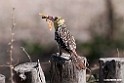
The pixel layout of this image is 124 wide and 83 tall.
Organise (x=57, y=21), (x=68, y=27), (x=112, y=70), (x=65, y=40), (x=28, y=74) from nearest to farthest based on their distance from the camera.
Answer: (x=28, y=74) → (x=112, y=70) → (x=65, y=40) → (x=57, y=21) → (x=68, y=27)

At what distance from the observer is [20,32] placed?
1002cm

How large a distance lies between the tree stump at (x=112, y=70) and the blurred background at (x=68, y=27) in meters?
4.35

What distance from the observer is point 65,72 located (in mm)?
4676

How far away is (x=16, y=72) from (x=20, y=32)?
5.74 m

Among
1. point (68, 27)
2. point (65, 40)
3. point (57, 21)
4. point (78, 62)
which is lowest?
point (78, 62)

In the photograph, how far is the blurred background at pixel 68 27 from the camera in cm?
946

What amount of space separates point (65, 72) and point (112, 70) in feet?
1.55

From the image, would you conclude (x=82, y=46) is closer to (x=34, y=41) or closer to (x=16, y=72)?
(x=34, y=41)

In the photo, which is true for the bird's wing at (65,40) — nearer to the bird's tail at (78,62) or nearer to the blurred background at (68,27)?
the bird's tail at (78,62)

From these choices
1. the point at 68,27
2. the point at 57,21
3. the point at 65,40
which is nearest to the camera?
the point at 65,40

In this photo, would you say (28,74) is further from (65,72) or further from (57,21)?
(57,21)

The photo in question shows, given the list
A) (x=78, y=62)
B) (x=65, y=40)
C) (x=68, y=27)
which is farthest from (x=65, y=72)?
(x=68, y=27)

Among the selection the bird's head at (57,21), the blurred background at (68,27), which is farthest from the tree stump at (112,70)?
the blurred background at (68,27)

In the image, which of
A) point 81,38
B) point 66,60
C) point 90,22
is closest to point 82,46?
point 81,38
